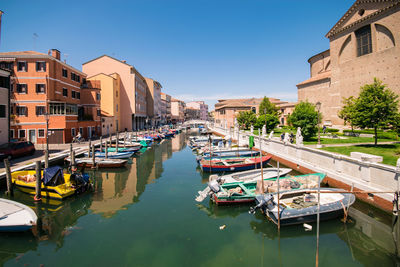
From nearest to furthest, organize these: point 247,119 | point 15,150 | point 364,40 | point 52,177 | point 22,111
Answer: point 52,177
point 15,150
point 22,111
point 364,40
point 247,119

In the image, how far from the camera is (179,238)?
9461 mm

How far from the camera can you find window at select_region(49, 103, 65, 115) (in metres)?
28.5

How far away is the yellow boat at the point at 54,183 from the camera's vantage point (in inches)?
535

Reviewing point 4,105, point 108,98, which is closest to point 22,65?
point 4,105

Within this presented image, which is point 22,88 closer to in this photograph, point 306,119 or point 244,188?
point 244,188

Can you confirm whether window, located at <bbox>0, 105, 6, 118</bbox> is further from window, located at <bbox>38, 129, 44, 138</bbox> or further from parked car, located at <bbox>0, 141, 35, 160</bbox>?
window, located at <bbox>38, 129, 44, 138</bbox>

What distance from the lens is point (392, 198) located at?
10344 millimetres

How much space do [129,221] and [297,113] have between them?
73.7ft

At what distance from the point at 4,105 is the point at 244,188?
24.8 metres

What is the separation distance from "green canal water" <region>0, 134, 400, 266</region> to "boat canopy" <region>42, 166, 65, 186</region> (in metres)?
1.33

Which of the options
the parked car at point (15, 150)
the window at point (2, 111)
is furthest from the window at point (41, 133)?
the parked car at point (15, 150)

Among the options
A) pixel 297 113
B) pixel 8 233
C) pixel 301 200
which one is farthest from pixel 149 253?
pixel 297 113

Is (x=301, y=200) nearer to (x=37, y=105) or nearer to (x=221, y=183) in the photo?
(x=221, y=183)

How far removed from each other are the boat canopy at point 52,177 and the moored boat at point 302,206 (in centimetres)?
1266
